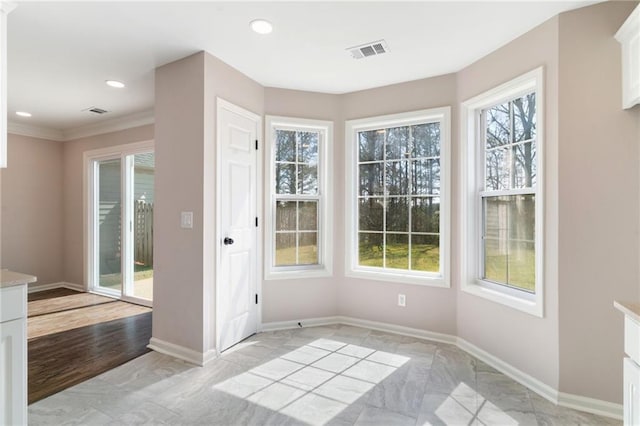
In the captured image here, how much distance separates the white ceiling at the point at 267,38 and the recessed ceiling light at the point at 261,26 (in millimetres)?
55

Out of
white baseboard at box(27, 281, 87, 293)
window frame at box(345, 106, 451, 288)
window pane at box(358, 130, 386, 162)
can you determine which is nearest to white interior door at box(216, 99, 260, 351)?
window frame at box(345, 106, 451, 288)

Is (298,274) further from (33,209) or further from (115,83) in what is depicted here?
(33,209)

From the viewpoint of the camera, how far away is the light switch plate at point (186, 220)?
2777 mm

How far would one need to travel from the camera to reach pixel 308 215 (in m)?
3.72

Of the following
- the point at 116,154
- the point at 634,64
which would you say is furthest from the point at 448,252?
the point at 116,154

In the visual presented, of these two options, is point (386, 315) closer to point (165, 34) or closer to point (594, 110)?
point (594, 110)

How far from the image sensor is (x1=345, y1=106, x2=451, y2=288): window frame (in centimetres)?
317

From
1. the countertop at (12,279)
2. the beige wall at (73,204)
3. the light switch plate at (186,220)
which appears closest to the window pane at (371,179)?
the light switch plate at (186,220)

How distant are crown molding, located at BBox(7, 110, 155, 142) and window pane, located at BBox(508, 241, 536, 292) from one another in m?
4.48

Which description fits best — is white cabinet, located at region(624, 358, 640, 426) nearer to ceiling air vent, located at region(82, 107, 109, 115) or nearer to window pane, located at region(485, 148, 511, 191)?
window pane, located at region(485, 148, 511, 191)

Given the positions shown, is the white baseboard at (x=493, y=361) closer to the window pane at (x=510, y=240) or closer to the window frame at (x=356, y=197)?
the window frame at (x=356, y=197)

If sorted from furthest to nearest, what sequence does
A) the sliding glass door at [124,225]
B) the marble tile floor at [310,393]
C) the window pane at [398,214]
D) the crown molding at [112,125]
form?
1. the sliding glass door at [124,225]
2. the crown molding at [112,125]
3. the window pane at [398,214]
4. the marble tile floor at [310,393]

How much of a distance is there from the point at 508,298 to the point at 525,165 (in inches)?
40.8

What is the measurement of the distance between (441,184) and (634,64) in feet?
5.15
